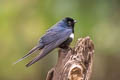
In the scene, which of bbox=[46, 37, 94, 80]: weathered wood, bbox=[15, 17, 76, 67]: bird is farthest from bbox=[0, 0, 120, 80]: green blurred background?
bbox=[46, 37, 94, 80]: weathered wood

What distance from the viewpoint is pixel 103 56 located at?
40.3 ft

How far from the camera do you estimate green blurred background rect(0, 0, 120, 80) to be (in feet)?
36.6

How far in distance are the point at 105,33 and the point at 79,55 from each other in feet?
17.7

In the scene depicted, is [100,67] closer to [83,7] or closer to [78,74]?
[83,7]

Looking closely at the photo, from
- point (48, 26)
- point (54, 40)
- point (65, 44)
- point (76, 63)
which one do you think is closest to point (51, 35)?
point (54, 40)

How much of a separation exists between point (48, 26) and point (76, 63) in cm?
554

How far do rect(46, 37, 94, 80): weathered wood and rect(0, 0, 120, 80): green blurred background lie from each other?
14.8 feet

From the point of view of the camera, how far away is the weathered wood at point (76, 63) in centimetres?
593

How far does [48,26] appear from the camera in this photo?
11492 mm

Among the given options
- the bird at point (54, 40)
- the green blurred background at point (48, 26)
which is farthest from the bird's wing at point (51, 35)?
the green blurred background at point (48, 26)

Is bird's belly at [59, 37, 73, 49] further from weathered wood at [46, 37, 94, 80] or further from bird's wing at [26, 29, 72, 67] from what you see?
weathered wood at [46, 37, 94, 80]

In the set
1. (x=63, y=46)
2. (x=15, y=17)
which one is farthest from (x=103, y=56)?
(x=63, y=46)

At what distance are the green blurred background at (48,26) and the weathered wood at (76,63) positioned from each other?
4524mm

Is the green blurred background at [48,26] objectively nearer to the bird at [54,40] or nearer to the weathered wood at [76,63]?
the bird at [54,40]
